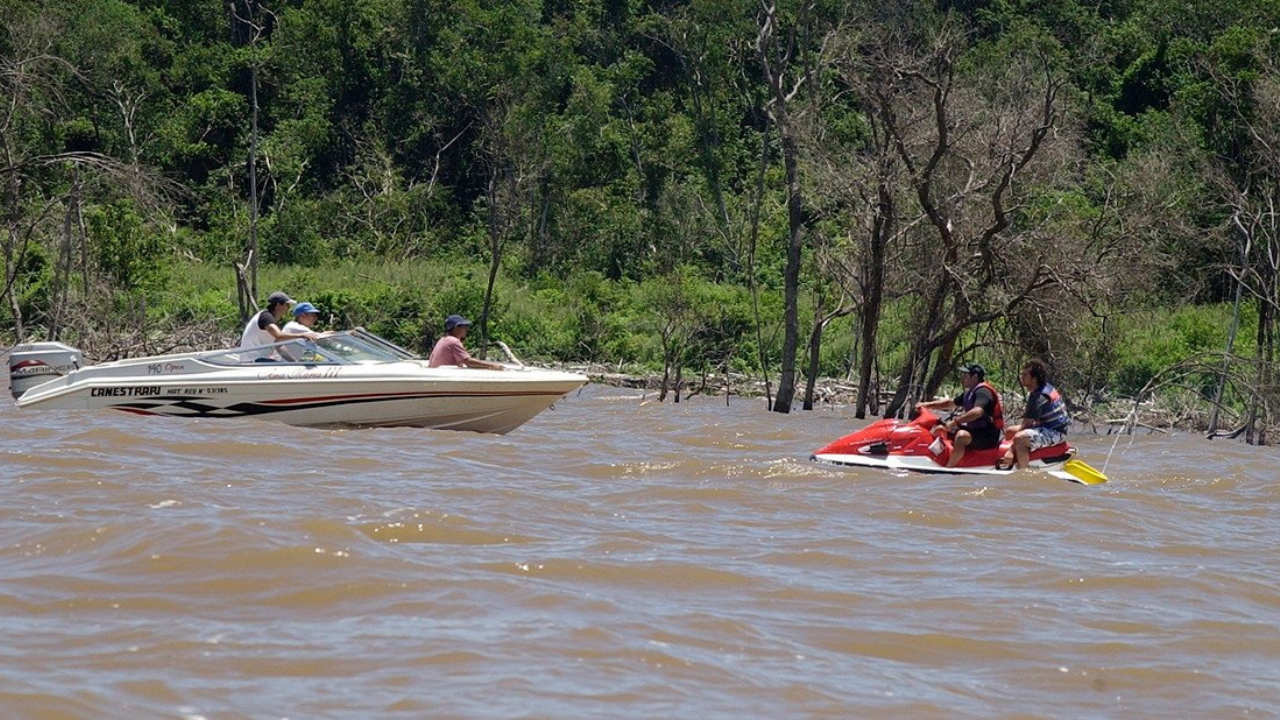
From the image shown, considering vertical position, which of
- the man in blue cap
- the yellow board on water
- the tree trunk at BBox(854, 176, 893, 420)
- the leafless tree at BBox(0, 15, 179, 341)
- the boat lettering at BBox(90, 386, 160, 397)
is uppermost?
the leafless tree at BBox(0, 15, 179, 341)

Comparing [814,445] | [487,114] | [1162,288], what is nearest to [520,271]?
[487,114]

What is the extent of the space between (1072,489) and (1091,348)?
11.4m

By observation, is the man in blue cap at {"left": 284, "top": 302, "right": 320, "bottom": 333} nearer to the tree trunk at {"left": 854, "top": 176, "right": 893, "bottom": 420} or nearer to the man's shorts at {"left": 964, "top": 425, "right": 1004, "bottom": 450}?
the man's shorts at {"left": 964, "top": 425, "right": 1004, "bottom": 450}

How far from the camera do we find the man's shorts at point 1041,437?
13.9 m

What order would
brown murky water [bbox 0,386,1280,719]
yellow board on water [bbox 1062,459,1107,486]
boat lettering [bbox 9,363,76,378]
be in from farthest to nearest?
1. boat lettering [bbox 9,363,76,378]
2. yellow board on water [bbox 1062,459,1107,486]
3. brown murky water [bbox 0,386,1280,719]

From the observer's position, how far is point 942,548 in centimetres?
990

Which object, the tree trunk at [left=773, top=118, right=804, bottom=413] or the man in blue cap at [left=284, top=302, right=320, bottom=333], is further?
the tree trunk at [left=773, top=118, right=804, bottom=413]

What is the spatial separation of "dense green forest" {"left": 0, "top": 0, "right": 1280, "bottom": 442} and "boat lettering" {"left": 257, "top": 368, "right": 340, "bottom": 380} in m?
5.61

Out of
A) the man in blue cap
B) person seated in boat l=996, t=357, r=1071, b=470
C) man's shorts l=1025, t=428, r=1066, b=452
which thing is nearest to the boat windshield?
the man in blue cap

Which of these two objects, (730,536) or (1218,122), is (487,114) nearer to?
(1218,122)

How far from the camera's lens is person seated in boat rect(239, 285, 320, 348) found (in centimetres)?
1498

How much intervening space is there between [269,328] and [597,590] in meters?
7.78

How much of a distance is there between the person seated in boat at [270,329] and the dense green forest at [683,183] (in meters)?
5.05

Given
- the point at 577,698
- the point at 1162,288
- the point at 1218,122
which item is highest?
the point at 1218,122
